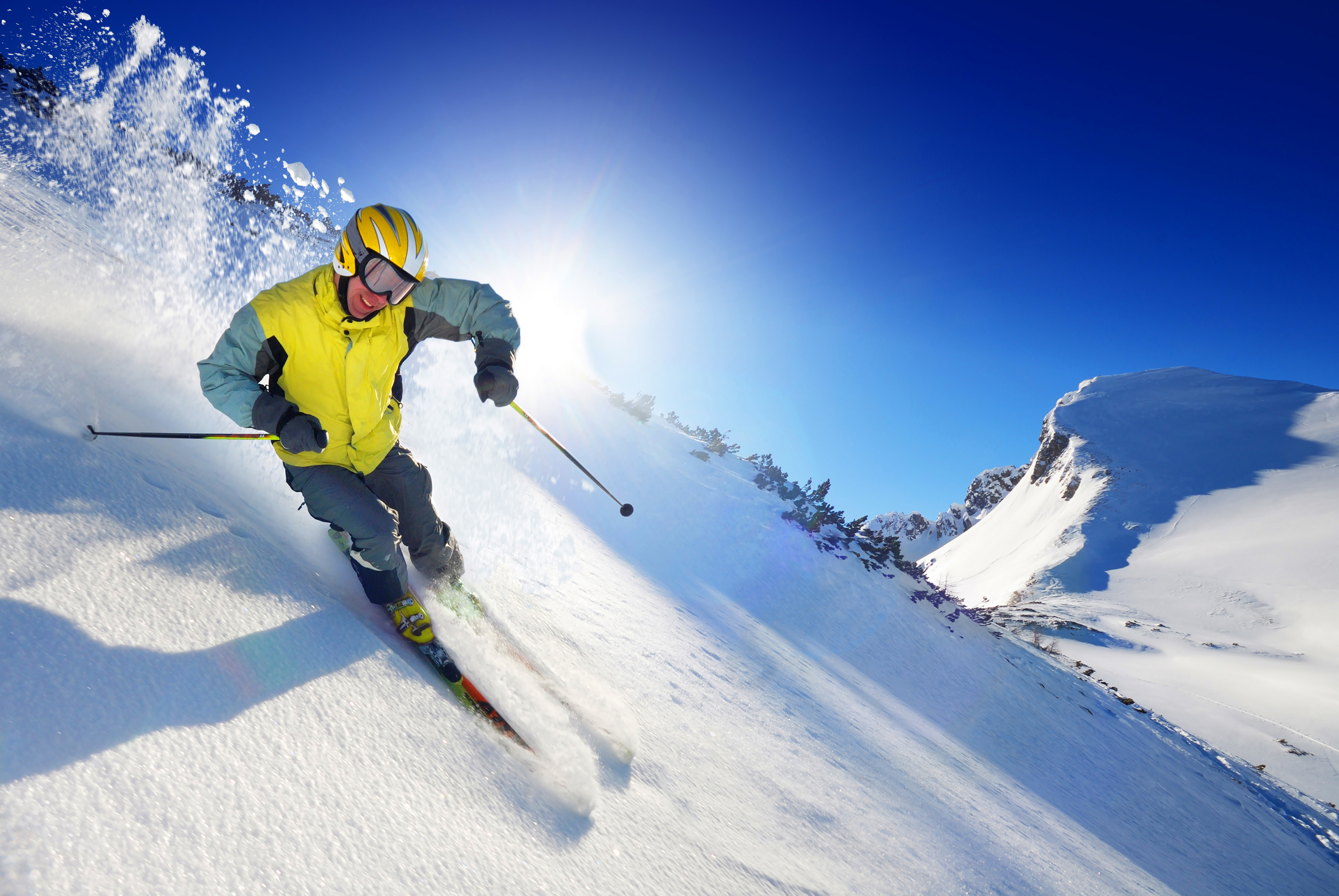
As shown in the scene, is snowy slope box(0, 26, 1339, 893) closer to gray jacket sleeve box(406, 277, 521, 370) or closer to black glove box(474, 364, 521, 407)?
black glove box(474, 364, 521, 407)

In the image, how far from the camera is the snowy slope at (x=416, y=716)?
3.07 ft

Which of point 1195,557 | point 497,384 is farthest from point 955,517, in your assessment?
point 497,384

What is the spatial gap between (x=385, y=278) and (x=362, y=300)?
144mm

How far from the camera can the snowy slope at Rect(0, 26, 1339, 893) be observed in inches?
36.8

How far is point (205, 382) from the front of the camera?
85.9 inches

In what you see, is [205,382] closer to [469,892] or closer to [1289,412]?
[469,892]

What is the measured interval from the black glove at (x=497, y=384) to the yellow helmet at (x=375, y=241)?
2.07 feet

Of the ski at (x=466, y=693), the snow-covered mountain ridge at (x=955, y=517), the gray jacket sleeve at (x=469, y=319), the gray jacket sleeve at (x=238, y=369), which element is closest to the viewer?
the ski at (x=466, y=693)

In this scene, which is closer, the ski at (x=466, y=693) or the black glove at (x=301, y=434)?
the ski at (x=466, y=693)

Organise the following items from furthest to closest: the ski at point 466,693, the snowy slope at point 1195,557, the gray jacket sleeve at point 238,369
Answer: the snowy slope at point 1195,557, the gray jacket sleeve at point 238,369, the ski at point 466,693

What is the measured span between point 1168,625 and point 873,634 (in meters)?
13.4

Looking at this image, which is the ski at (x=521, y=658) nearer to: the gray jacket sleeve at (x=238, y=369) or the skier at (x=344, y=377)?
the skier at (x=344, y=377)

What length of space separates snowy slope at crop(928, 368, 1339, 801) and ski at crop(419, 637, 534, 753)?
11.7 meters

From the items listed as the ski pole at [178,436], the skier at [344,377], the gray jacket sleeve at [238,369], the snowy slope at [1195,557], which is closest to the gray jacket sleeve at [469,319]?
the skier at [344,377]
